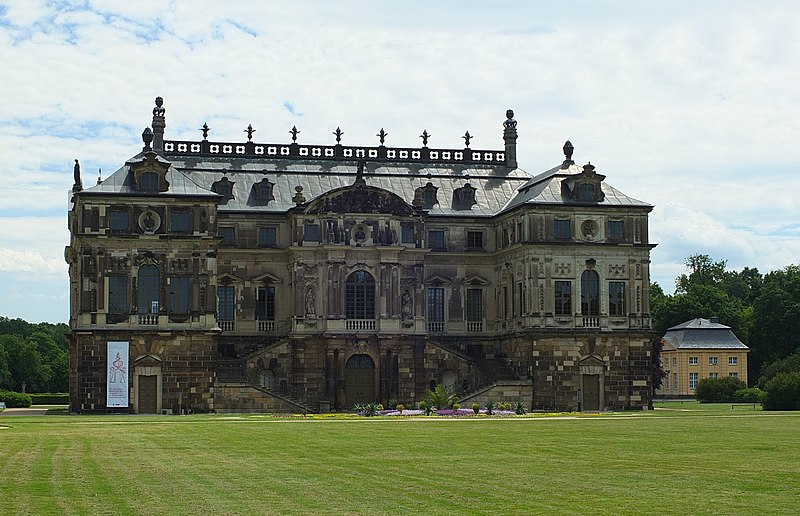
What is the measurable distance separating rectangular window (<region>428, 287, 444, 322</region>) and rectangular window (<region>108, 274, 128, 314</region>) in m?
20.9

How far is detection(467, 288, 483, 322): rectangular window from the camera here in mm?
87875

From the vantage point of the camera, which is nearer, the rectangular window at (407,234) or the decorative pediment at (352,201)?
the decorative pediment at (352,201)

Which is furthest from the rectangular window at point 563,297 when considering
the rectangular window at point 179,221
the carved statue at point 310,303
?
the rectangular window at point 179,221

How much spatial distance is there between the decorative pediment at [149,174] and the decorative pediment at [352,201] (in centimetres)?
918

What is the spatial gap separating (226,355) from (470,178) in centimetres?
2144

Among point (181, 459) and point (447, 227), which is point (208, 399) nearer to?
point (447, 227)

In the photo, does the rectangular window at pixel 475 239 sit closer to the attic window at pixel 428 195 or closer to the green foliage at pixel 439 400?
the attic window at pixel 428 195

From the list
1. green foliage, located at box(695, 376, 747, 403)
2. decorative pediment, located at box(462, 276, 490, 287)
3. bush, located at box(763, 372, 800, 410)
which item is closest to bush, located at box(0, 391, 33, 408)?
decorative pediment, located at box(462, 276, 490, 287)

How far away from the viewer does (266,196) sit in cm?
8556

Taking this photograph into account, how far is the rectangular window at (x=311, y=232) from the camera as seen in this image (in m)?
81.9

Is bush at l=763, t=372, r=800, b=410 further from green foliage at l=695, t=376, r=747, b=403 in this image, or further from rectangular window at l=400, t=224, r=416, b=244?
green foliage at l=695, t=376, r=747, b=403

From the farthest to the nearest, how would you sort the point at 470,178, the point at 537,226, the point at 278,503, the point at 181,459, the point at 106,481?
the point at 470,178, the point at 537,226, the point at 181,459, the point at 106,481, the point at 278,503

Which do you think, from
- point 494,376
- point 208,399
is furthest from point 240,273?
point 494,376

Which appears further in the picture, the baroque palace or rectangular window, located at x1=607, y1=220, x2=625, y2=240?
rectangular window, located at x1=607, y1=220, x2=625, y2=240
